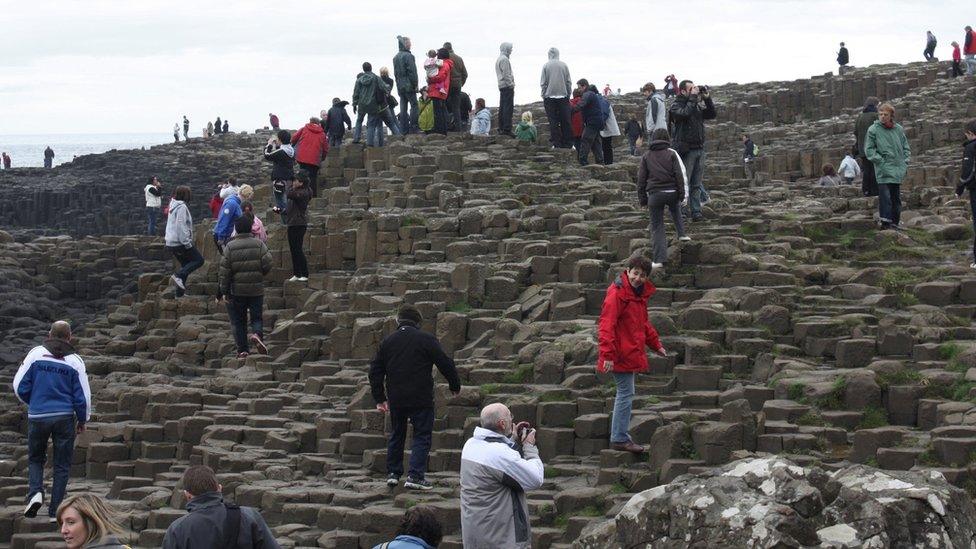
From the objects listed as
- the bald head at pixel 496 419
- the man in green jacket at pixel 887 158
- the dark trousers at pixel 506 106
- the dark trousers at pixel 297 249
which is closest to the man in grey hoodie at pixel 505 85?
the dark trousers at pixel 506 106

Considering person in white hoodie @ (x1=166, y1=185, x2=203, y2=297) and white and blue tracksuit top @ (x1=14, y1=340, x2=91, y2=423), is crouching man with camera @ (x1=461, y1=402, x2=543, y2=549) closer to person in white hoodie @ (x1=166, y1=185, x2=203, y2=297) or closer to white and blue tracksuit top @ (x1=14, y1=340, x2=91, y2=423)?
white and blue tracksuit top @ (x1=14, y1=340, x2=91, y2=423)

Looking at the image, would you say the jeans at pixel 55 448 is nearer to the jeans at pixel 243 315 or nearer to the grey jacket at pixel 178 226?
the jeans at pixel 243 315

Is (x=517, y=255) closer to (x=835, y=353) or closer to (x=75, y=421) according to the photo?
(x=835, y=353)

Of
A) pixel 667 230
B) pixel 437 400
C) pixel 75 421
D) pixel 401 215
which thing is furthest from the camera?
pixel 401 215

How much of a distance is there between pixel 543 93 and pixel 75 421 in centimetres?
1574

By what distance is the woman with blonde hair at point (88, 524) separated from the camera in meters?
8.50

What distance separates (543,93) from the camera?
30.0 m

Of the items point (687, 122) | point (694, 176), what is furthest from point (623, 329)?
point (694, 176)

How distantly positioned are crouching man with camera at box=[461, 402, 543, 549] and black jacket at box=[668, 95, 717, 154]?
1137cm

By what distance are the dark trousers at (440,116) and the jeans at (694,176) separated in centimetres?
1079

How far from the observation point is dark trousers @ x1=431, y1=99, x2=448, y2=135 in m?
32.5

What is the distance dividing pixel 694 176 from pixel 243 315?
22.1ft

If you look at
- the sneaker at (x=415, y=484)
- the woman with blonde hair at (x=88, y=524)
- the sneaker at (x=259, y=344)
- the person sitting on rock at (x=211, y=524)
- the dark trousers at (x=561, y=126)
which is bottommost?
the sneaker at (x=415, y=484)

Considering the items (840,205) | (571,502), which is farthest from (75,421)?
(840,205)
